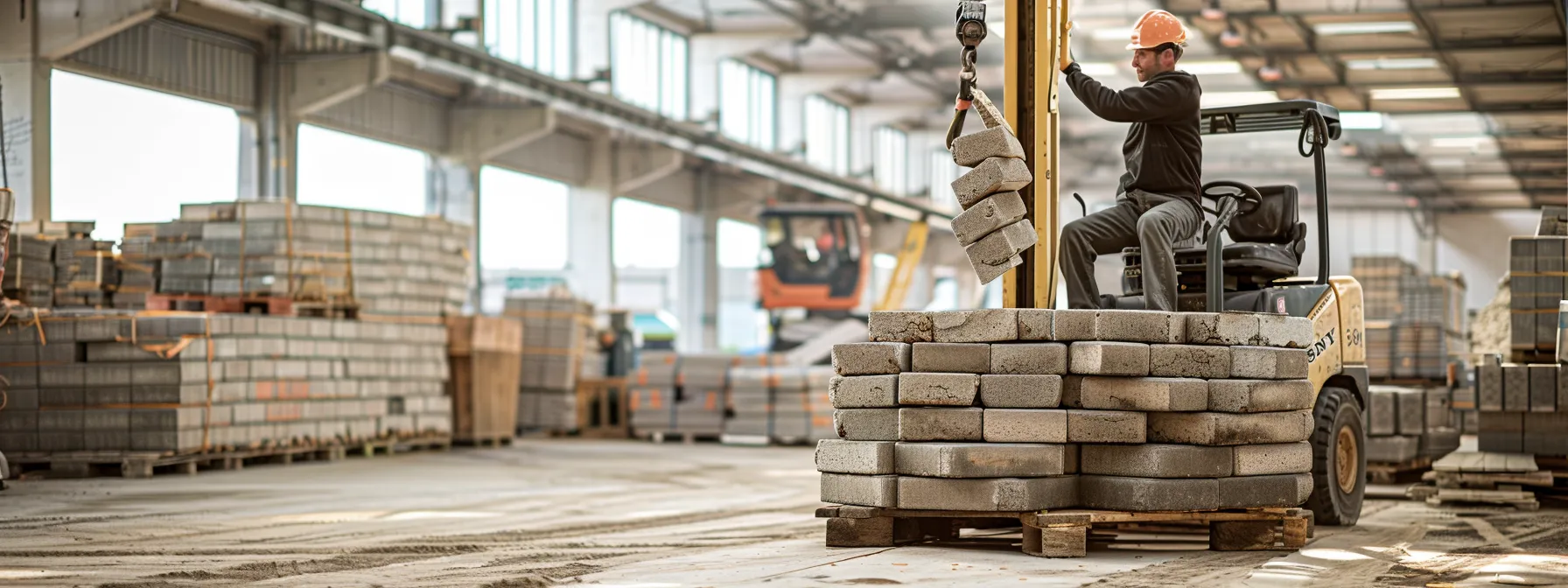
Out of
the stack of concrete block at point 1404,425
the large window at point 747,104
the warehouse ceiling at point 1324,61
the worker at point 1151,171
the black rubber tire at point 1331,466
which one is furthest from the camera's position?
the large window at point 747,104

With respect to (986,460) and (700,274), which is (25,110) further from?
(700,274)

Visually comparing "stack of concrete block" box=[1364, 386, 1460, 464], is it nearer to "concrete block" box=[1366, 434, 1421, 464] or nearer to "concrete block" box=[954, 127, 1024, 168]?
"concrete block" box=[1366, 434, 1421, 464]

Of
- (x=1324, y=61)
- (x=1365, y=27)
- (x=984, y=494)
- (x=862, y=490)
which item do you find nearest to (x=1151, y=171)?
(x=984, y=494)

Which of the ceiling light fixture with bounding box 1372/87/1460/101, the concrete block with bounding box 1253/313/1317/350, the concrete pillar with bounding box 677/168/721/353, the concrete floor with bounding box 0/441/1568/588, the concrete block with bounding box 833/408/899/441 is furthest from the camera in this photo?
the concrete pillar with bounding box 677/168/721/353

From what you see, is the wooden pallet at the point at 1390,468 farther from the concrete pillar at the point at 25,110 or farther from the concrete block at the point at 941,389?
the concrete pillar at the point at 25,110

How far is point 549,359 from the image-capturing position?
65.1 ft

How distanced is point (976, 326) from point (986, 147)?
2.67 feet

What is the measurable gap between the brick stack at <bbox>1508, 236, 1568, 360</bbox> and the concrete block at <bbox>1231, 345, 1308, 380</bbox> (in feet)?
13.4

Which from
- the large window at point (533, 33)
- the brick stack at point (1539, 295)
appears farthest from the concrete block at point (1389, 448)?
the large window at point (533, 33)

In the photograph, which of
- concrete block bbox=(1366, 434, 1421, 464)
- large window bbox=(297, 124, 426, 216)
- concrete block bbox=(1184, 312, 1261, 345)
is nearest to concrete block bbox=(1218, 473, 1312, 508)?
concrete block bbox=(1184, 312, 1261, 345)

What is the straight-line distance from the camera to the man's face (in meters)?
7.49

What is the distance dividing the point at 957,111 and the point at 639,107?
18.7 m

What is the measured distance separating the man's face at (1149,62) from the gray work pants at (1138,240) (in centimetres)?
58

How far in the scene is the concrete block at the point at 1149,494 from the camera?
Answer: 21.3 feet
